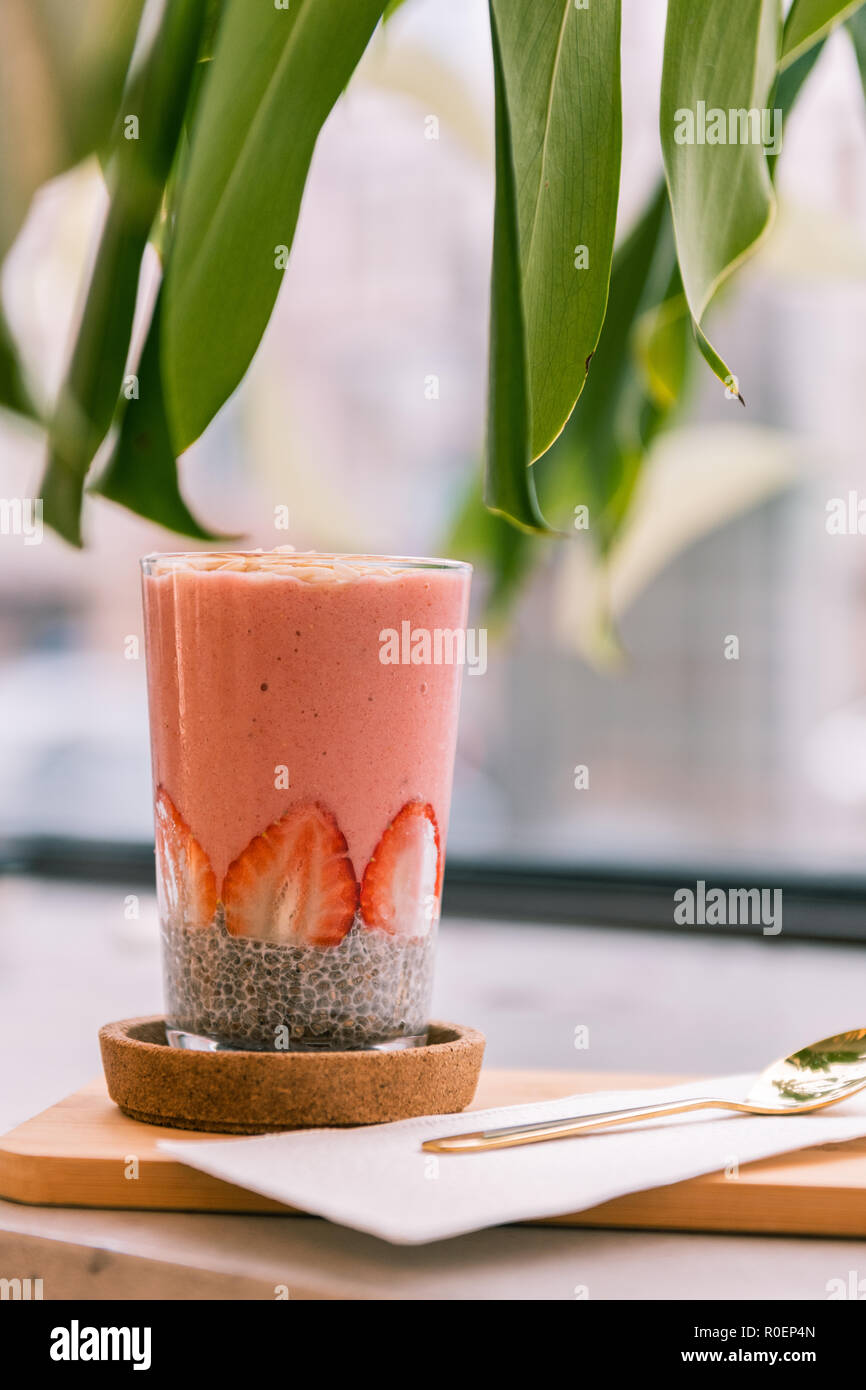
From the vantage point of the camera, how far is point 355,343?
1645 mm

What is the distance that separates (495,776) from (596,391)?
0.97 metres

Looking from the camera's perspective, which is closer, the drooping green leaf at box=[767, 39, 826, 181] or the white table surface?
the white table surface

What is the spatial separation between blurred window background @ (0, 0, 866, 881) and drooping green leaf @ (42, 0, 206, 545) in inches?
9.9

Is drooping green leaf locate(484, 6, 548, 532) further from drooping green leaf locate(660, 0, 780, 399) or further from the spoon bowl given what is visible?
the spoon bowl

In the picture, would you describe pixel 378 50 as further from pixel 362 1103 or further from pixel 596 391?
pixel 362 1103

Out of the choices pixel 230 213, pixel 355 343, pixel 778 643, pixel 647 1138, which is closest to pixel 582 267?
pixel 230 213

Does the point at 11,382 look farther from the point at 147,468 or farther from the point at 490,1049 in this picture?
the point at 490,1049

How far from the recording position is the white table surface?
0.37m

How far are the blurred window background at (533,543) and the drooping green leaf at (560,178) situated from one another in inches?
11.9

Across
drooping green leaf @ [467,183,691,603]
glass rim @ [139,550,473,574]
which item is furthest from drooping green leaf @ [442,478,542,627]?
Result: glass rim @ [139,550,473,574]

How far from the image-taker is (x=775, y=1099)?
1.63 feet

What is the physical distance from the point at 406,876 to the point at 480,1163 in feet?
0.41

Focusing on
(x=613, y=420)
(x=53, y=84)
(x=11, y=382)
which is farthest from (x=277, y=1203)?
(x=613, y=420)

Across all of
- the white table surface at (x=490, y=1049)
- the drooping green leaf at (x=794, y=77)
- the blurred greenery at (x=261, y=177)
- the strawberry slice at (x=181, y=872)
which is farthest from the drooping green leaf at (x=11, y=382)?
the drooping green leaf at (x=794, y=77)
